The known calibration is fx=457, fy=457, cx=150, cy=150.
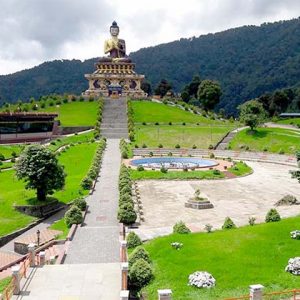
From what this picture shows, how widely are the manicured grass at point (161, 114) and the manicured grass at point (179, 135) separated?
7.44 m

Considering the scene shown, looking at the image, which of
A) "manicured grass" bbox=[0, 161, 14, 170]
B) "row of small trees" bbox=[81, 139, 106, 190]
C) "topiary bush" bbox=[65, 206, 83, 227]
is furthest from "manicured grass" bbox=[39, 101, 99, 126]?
"topiary bush" bbox=[65, 206, 83, 227]

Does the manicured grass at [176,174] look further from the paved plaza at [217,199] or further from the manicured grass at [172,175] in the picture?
the paved plaza at [217,199]

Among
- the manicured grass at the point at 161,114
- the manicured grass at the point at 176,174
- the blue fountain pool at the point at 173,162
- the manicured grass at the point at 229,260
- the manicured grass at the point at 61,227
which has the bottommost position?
the blue fountain pool at the point at 173,162

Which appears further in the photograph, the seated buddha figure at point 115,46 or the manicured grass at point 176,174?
the seated buddha figure at point 115,46

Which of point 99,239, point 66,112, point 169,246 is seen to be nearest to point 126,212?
point 99,239

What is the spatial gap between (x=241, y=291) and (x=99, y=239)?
11551 millimetres

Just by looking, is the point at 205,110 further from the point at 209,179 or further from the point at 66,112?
the point at 209,179

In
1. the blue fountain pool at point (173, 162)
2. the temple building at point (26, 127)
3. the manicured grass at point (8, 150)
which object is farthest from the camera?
the temple building at point (26, 127)

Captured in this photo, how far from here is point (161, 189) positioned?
140 ft

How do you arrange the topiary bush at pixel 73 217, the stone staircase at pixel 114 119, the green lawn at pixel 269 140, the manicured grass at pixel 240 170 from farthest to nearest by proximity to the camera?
the stone staircase at pixel 114 119, the green lawn at pixel 269 140, the manicured grass at pixel 240 170, the topiary bush at pixel 73 217

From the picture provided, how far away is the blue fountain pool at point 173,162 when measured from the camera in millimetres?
57388

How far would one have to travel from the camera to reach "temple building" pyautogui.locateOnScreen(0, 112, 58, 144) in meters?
79.9

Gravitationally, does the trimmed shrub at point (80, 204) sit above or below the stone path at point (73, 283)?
below

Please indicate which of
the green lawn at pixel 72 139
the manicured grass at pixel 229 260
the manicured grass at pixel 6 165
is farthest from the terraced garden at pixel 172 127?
the manicured grass at pixel 229 260
